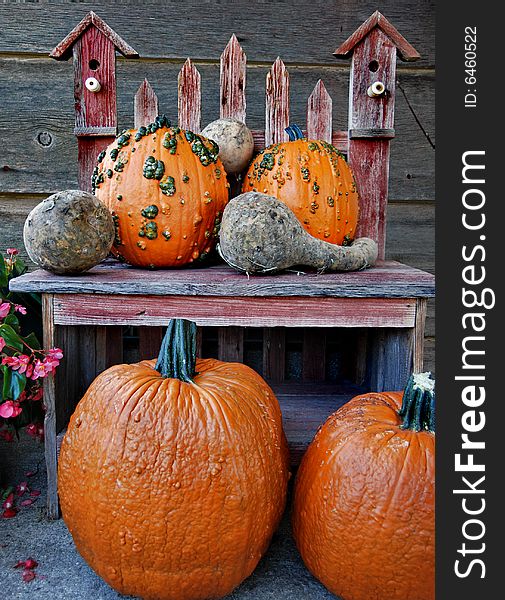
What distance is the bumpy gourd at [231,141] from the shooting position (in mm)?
1573

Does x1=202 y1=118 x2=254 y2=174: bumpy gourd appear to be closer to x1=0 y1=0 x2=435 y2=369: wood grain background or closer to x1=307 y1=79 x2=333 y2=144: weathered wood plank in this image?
x1=307 y1=79 x2=333 y2=144: weathered wood plank

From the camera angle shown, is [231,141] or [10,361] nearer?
[10,361]

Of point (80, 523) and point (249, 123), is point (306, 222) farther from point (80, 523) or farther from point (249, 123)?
point (80, 523)

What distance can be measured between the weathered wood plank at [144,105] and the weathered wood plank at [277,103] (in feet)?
1.12

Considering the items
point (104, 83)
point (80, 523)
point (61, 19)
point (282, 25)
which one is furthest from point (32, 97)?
point (80, 523)

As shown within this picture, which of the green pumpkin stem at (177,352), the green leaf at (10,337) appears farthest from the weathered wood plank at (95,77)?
the green pumpkin stem at (177,352)

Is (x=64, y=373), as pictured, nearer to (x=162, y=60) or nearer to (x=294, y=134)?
(x=294, y=134)

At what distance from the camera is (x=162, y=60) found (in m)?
2.00

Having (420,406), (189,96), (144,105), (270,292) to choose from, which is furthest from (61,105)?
(420,406)

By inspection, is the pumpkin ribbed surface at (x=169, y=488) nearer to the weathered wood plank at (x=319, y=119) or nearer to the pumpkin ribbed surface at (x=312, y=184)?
the pumpkin ribbed surface at (x=312, y=184)

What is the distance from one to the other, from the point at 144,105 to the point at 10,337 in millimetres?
822

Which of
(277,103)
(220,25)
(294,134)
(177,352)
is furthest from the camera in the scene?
(220,25)

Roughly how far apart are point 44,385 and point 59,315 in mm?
166

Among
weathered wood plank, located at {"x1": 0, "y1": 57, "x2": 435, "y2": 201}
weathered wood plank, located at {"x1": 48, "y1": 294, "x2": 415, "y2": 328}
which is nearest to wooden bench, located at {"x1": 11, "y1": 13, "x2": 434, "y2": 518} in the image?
weathered wood plank, located at {"x1": 48, "y1": 294, "x2": 415, "y2": 328}
